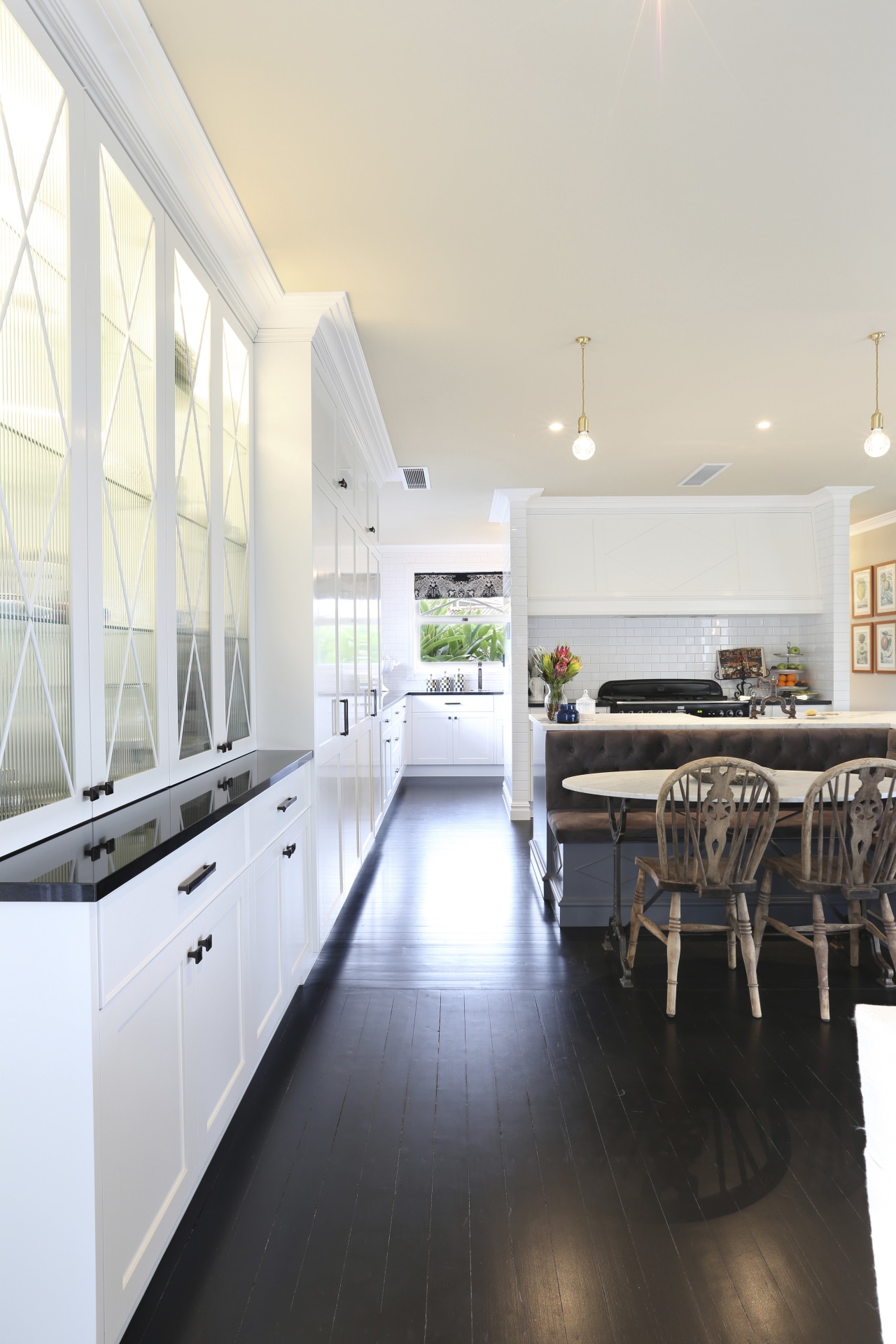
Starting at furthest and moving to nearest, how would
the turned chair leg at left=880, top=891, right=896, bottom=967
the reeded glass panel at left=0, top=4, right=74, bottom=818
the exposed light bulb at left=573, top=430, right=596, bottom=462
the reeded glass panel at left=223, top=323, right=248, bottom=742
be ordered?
the exposed light bulb at left=573, top=430, right=596, bottom=462 → the turned chair leg at left=880, top=891, right=896, bottom=967 → the reeded glass panel at left=223, top=323, right=248, bottom=742 → the reeded glass panel at left=0, top=4, right=74, bottom=818

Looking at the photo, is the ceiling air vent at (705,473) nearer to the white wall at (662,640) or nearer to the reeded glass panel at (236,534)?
the white wall at (662,640)

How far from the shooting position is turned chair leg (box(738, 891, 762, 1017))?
288 centimetres

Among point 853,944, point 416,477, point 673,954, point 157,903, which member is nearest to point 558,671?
point 416,477

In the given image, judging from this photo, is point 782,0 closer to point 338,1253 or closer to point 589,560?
point 338,1253

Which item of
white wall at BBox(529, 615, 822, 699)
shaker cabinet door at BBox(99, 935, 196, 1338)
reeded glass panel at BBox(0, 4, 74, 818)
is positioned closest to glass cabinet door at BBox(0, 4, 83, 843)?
reeded glass panel at BBox(0, 4, 74, 818)

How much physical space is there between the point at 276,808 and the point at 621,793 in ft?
4.70

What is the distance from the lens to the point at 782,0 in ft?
5.78

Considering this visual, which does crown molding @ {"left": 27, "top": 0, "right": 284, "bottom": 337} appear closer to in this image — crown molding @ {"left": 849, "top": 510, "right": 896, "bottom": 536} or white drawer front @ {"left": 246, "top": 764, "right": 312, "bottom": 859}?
white drawer front @ {"left": 246, "top": 764, "right": 312, "bottom": 859}

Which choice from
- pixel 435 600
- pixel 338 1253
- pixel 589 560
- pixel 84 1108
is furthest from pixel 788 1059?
pixel 435 600

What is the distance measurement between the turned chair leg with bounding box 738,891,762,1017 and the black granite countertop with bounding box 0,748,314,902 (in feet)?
6.05

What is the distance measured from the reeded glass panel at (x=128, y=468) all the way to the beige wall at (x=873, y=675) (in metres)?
7.13

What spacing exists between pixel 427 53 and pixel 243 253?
107 cm

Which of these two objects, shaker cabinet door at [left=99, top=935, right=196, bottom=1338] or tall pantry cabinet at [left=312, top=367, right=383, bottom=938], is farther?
tall pantry cabinet at [left=312, top=367, right=383, bottom=938]

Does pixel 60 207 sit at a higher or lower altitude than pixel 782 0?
lower
